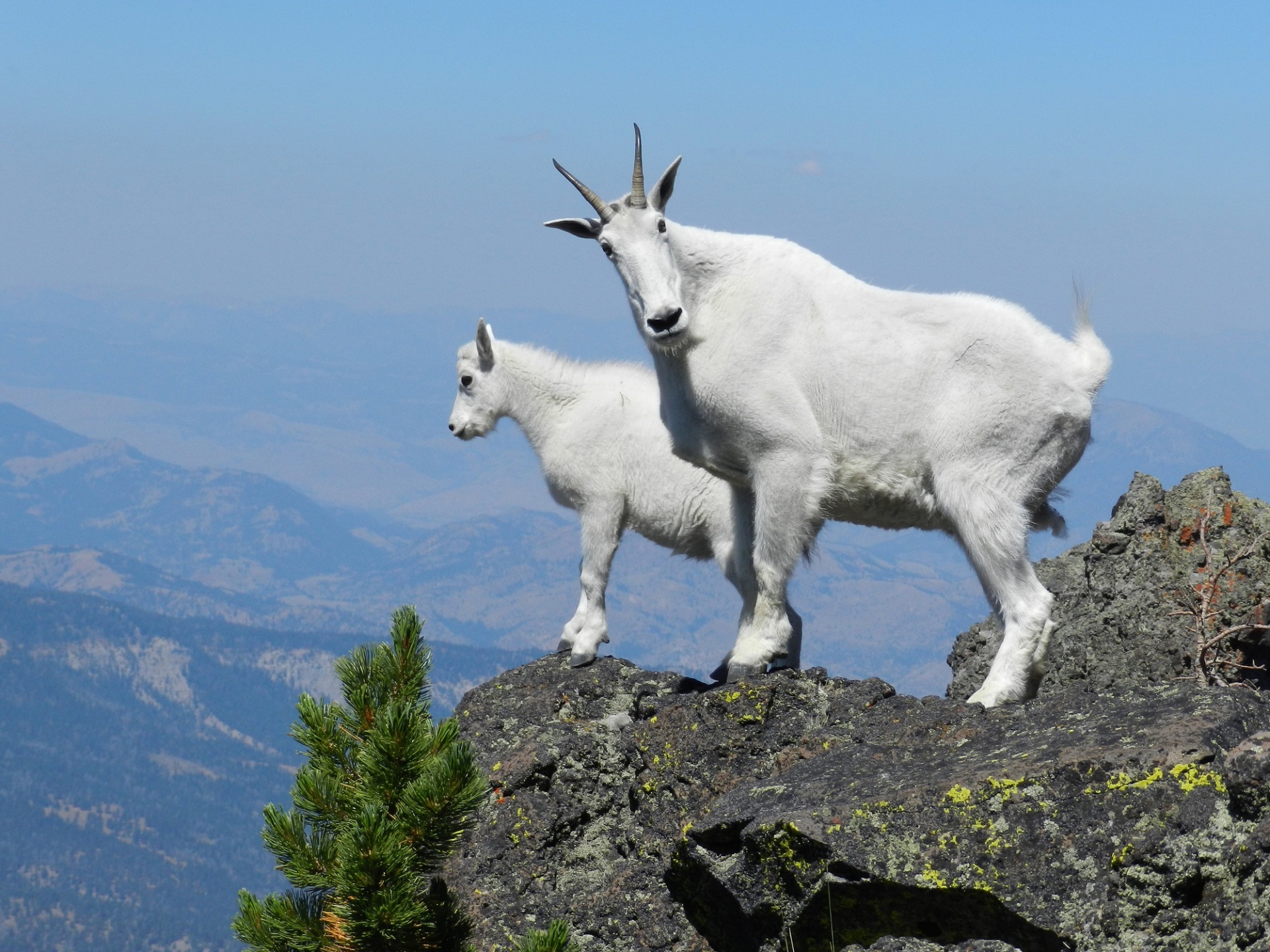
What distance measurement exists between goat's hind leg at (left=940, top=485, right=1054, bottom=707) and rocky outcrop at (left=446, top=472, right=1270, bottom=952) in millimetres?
529

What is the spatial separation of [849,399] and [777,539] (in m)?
1.10

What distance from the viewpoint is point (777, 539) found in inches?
387

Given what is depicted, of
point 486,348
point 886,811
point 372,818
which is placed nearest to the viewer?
point 372,818

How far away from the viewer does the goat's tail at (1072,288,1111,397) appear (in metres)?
9.37

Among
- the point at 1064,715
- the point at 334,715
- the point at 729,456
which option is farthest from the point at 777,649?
the point at 334,715

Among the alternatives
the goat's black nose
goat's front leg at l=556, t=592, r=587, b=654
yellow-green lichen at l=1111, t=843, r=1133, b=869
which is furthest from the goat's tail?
goat's front leg at l=556, t=592, r=587, b=654

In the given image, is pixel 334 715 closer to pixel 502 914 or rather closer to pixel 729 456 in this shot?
pixel 502 914

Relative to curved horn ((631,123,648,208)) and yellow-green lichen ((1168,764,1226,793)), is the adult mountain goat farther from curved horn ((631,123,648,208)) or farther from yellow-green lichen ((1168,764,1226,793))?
yellow-green lichen ((1168,764,1226,793))

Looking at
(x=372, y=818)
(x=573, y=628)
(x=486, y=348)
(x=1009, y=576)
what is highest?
(x=486, y=348)

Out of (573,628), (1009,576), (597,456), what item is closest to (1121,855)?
(1009,576)

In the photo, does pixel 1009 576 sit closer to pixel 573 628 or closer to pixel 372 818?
pixel 372 818

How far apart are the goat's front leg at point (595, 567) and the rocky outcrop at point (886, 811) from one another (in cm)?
125

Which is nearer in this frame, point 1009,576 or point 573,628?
point 1009,576

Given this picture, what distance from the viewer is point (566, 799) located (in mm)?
9344
